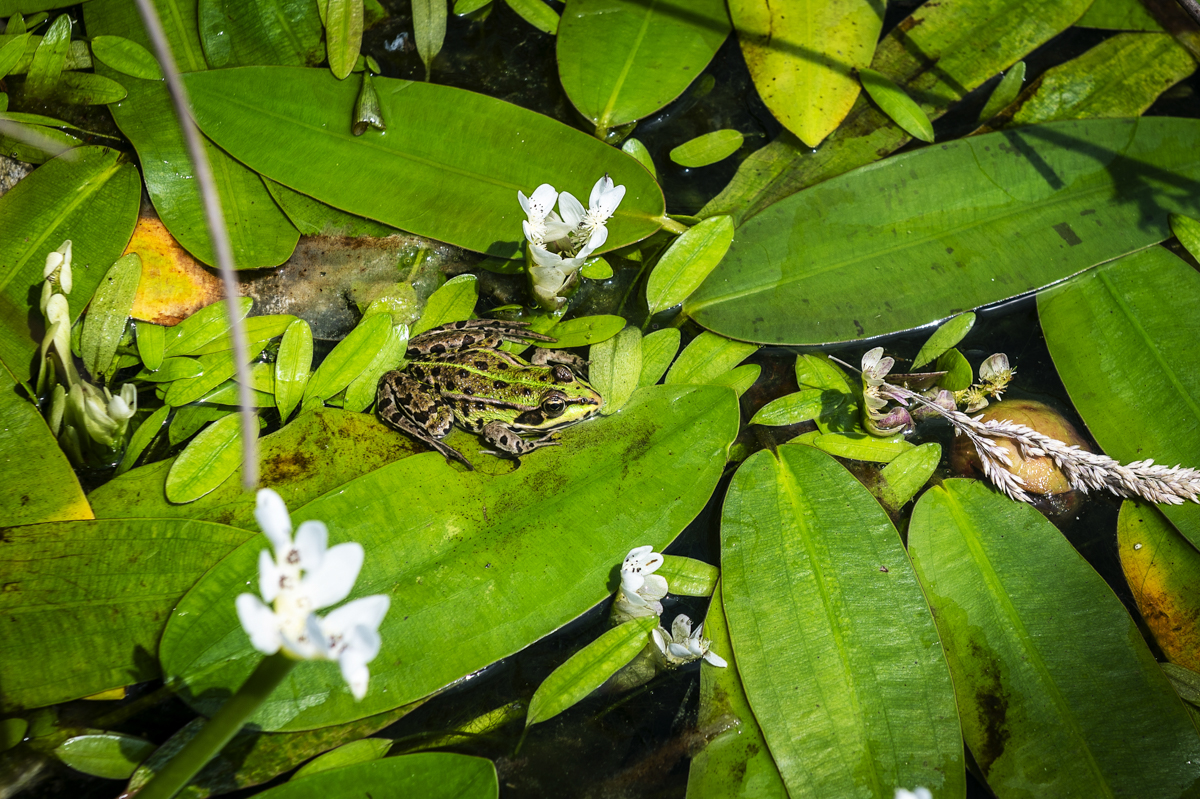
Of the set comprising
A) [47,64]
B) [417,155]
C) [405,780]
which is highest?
[47,64]

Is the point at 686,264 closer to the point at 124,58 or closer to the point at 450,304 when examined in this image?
the point at 450,304

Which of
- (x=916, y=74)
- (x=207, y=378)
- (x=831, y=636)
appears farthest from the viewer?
(x=916, y=74)

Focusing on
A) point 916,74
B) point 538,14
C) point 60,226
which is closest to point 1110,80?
point 916,74

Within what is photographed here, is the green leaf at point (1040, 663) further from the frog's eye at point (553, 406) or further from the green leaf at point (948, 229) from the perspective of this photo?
the frog's eye at point (553, 406)

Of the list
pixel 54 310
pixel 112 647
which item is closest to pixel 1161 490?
pixel 112 647

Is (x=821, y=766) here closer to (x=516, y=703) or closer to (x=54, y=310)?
(x=516, y=703)
